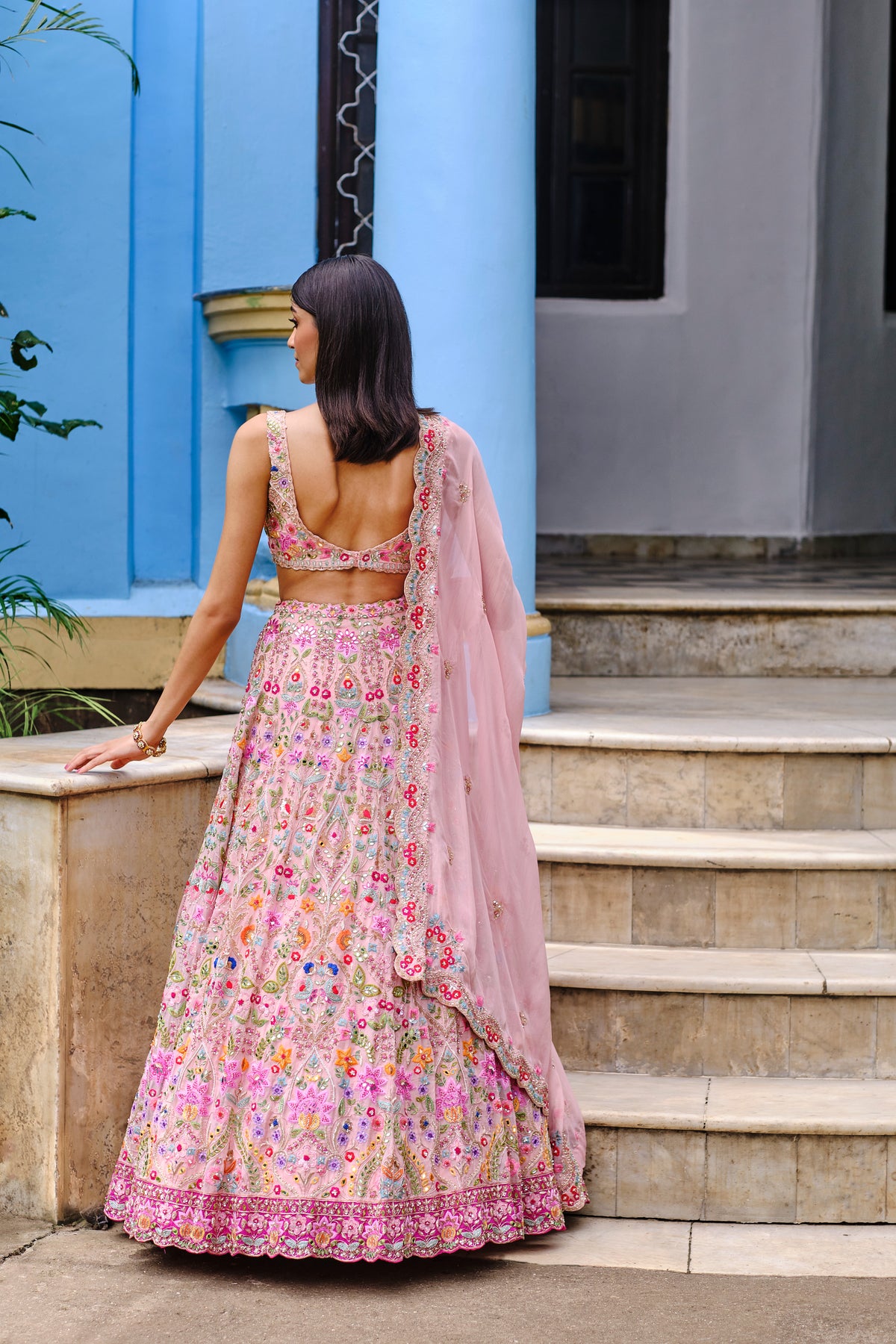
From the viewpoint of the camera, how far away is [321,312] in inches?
114

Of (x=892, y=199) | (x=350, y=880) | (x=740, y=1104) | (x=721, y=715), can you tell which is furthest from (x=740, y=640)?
(x=892, y=199)

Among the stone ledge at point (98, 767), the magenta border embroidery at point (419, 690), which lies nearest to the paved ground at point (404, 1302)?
the magenta border embroidery at point (419, 690)

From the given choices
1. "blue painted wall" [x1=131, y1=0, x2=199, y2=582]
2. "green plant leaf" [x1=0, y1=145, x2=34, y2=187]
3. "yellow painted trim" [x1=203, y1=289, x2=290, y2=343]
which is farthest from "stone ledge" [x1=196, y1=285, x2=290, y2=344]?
"green plant leaf" [x1=0, y1=145, x2=34, y2=187]

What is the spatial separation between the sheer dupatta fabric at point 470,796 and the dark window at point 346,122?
2.35 meters

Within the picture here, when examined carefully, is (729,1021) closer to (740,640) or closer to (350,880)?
(350,880)

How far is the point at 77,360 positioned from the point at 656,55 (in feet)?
14.8

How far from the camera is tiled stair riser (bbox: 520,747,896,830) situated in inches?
166

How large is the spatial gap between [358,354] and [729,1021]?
1.63m

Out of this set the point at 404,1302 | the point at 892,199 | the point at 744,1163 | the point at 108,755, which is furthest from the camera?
the point at 892,199

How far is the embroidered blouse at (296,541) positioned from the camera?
2.95m

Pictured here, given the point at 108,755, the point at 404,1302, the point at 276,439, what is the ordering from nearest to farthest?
the point at 404,1302, the point at 276,439, the point at 108,755

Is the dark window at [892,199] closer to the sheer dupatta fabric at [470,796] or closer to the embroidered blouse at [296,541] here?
the sheer dupatta fabric at [470,796]

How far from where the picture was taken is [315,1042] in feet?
9.55

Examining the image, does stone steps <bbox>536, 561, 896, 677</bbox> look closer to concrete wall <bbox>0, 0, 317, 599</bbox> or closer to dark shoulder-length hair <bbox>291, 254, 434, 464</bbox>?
concrete wall <bbox>0, 0, 317, 599</bbox>
